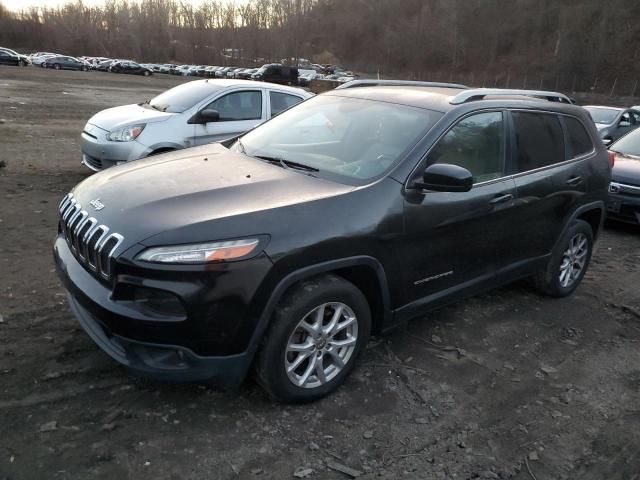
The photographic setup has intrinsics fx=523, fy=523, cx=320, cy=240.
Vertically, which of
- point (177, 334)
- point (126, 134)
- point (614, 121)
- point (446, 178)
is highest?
point (446, 178)

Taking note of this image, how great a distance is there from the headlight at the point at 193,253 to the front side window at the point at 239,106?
5498 mm

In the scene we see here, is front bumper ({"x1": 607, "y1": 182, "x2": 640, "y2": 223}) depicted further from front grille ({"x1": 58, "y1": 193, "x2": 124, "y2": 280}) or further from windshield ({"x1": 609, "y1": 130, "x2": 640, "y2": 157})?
front grille ({"x1": 58, "y1": 193, "x2": 124, "y2": 280})

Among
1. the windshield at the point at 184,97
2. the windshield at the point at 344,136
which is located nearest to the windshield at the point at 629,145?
the windshield at the point at 344,136

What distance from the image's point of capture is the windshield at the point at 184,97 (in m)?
7.62

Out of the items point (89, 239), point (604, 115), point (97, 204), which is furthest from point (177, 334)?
point (604, 115)

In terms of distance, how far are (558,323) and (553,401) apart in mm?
1269

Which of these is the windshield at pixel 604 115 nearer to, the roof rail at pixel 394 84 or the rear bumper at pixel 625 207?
the rear bumper at pixel 625 207

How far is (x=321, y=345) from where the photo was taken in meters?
3.03

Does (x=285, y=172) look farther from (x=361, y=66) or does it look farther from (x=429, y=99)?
(x=361, y=66)

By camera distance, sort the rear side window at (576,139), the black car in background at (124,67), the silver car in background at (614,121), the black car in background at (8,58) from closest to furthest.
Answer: the rear side window at (576,139) < the silver car in background at (614,121) < the black car in background at (8,58) < the black car in background at (124,67)

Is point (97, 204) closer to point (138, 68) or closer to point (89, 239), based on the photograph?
point (89, 239)

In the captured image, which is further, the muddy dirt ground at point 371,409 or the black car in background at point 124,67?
the black car in background at point 124,67

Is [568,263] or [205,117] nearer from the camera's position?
[568,263]

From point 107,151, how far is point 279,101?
2.76 metres
